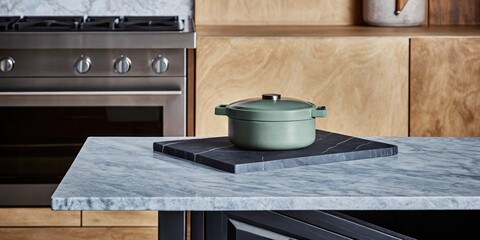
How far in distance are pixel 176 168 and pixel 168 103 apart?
159cm

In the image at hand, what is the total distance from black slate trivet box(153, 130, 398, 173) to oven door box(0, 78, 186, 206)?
53.7 inches

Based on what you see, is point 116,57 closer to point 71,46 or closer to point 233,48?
point 71,46

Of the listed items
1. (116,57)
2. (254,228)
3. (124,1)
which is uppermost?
(124,1)

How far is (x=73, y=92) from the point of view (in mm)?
3102

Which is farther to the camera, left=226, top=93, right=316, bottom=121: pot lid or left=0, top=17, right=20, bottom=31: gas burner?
left=0, top=17, right=20, bottom=31: gas burner

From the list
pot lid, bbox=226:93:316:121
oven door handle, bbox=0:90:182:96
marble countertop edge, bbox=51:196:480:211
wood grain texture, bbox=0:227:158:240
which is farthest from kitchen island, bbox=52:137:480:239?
wood grain texture, bbox=0:227:158:240

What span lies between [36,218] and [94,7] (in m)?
1.06

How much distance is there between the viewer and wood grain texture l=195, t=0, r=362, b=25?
149 inches

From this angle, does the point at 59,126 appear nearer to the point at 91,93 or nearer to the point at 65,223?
the point at 91,93

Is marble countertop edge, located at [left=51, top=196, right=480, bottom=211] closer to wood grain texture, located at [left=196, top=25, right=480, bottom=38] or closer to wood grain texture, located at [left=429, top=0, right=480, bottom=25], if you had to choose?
wood grain texture, located at [left=196, top=25, right=480, bottom=38]

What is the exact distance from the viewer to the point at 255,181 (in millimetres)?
1475

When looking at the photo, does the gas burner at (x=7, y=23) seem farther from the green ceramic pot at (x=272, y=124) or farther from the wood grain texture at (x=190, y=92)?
the green ceramic pot at (x=272, y=124)

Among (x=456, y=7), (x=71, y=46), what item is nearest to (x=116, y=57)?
(x=71, y=46)

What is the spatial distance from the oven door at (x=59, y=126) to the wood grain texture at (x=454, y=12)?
1281 millimetres
